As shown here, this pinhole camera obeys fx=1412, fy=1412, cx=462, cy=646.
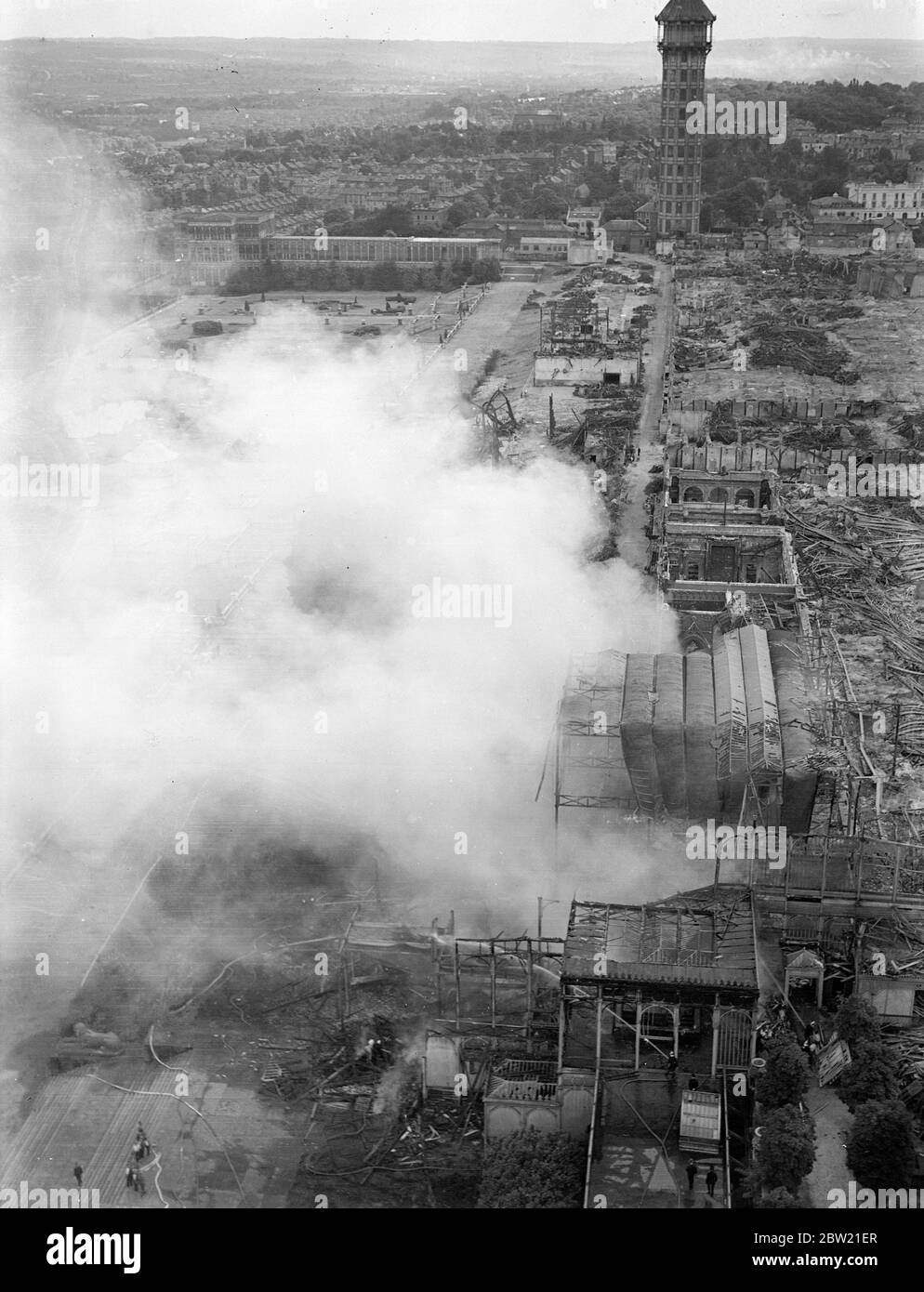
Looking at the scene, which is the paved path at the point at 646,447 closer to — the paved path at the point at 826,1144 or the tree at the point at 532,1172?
the paved path at the point at 826,1144

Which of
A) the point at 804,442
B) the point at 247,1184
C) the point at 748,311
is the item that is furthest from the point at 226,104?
the point at 247,1184

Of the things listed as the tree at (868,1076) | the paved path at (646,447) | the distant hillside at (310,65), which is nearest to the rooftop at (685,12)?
the paved path at (646,447)

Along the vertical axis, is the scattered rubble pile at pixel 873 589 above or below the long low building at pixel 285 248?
below

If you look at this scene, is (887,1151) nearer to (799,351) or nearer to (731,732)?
(731,732)

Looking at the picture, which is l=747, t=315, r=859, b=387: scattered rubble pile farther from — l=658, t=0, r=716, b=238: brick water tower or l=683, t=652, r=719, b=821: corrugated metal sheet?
l=683, t=652, r=719, b=821: corrugated metal sheet

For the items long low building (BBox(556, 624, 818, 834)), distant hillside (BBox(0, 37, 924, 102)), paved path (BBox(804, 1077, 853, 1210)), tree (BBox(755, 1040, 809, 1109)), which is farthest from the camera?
distant hillside (BBox(0, 37, 924, 102))

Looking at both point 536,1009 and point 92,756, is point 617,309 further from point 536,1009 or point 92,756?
point 536,1009

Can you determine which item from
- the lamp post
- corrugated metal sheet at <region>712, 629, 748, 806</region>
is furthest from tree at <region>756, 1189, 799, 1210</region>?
corrugated metal sheet at <region>712, 629, 748, 806</region>
